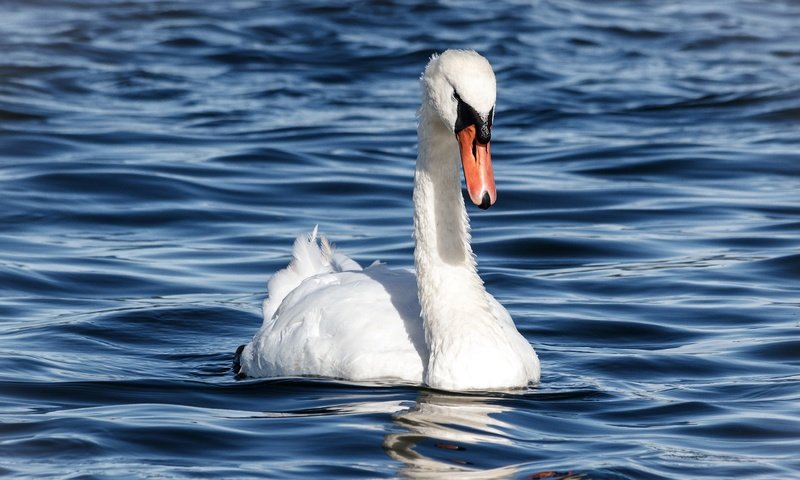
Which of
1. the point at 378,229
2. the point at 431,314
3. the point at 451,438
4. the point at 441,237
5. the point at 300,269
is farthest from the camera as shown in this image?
the point at 378,229

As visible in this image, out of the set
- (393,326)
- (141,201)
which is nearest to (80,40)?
(141,201)

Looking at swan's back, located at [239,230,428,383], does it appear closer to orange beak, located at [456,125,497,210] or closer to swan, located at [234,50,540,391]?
swan, located at [234,50,540,391]

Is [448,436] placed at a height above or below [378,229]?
below

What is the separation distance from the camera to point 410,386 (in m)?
7.27

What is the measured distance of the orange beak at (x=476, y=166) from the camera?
666 cm

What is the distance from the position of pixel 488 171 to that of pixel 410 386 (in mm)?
1177

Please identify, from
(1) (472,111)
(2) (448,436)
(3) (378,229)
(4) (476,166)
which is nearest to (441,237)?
(4) (476,166)

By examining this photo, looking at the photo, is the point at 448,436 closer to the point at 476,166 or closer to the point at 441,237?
the point at 476,166

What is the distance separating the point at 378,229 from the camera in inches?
482

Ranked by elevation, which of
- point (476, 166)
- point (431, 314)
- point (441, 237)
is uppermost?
point (476, 166)

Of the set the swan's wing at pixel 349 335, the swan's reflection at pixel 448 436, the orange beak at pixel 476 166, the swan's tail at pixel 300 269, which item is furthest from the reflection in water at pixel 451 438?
the swan's tail at pixel 300 269

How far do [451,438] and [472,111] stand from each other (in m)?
Answer: 1.44

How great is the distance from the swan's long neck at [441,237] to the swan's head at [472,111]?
0.41m

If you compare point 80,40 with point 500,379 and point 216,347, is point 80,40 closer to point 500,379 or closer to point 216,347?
point 216,347
